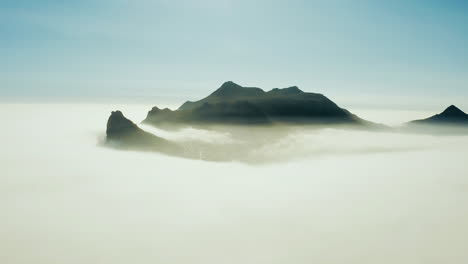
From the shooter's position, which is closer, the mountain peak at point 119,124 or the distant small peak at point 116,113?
the distant small peak at point 116,113

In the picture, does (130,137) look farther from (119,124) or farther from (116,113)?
(116,113)

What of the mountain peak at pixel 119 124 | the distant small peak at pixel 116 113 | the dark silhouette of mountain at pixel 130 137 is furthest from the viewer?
the mountain peak at pixel 119 124

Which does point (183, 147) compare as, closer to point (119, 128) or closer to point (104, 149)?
point (119, 128)

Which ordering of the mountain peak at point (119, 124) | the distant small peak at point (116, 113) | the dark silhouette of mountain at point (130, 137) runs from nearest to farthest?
the dark silhouette of mountain at point (130, 137), the distant small peak at point (116, 113), the mountain peak at point (119, 124)

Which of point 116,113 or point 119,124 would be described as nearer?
point 116,113

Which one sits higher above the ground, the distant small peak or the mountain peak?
the distant small peak

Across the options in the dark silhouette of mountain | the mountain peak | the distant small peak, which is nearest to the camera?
the dark silhouette of mountain

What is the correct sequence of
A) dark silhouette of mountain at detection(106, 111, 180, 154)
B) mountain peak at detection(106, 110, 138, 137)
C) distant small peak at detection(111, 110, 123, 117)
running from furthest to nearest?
mountain peak at detection(106, 110, 138, 137) < distant small peak at detection(111, 110, 123, 117) < dark silhouette of mountain at detection(106, 111, 180, 154)

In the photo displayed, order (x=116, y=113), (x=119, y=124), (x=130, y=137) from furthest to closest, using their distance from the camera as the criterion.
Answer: (x=119, y=124), (x=116, y=113), (x=130, y=137)

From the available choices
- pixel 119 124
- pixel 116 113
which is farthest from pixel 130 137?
pixel 116 113

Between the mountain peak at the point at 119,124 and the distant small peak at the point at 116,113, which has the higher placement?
the distant small peak at the point at 116,113

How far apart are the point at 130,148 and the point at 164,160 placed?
89.3ft

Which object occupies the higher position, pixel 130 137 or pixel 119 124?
pixel 119 124

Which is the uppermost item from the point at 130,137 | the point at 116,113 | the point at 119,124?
the point at 116,113
